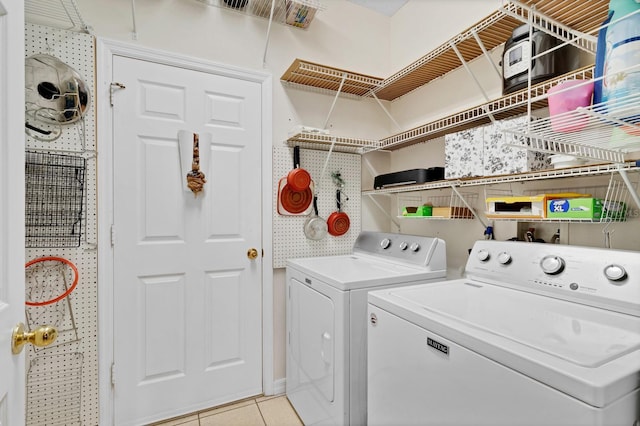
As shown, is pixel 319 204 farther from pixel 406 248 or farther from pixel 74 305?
pixel 74 305

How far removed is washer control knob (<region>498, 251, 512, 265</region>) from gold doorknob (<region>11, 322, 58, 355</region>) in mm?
1499

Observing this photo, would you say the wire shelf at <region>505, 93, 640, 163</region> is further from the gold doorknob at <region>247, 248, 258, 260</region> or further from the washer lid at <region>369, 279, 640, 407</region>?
the gold doorknob at <region>247, 248, 258, 260</region>

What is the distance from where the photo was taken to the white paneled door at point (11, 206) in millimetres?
667

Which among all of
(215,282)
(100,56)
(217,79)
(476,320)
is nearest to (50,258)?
(215,282)

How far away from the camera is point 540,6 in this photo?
1.19 metres

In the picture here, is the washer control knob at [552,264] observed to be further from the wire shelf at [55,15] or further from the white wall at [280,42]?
the wire shelf at [55,15]

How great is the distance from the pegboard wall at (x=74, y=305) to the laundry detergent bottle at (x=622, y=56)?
2.15 m

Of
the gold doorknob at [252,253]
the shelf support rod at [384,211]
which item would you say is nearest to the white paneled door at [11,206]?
the gold doorknob at [252,253]

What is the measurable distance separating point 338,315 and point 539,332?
2.71 ft

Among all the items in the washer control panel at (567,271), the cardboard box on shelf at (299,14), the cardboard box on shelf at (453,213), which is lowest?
the washer control panel at (567,271)

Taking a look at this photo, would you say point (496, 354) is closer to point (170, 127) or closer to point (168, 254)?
point (168, 254)

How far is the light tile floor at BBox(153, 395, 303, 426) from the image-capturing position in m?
1.89

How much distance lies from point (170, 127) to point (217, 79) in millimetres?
433

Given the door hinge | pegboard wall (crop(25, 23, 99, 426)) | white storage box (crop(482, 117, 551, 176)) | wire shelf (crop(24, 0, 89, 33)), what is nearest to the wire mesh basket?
pegboard wall (crop(25, 23, 99, 426))
